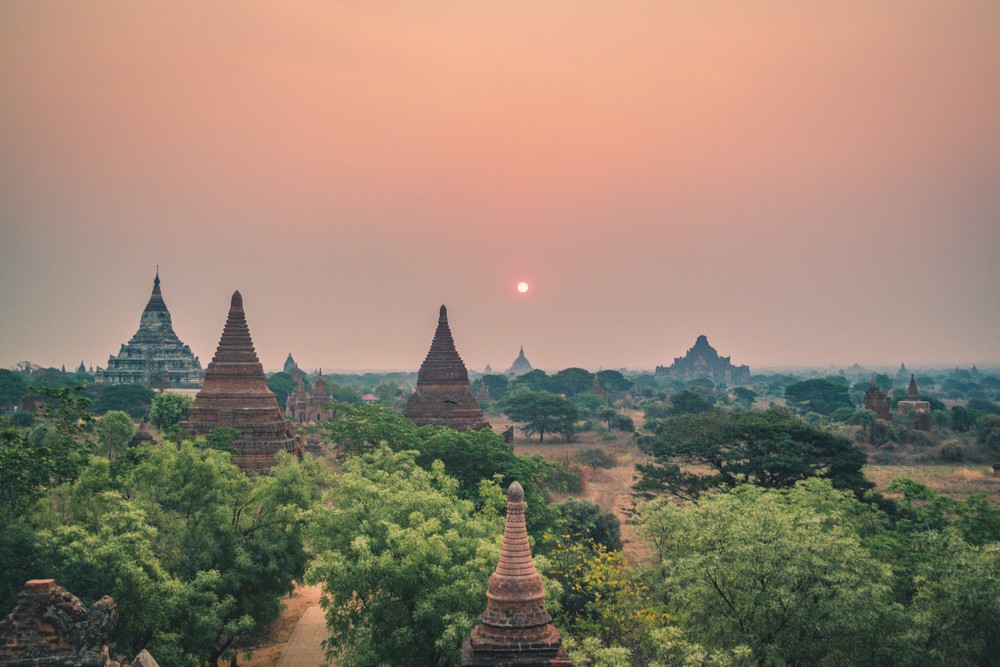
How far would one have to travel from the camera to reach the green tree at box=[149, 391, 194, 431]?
63059 millimetres

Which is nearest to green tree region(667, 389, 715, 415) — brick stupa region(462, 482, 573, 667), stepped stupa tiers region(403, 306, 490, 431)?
stepped stupa tiers region(403, 306, 490, 431)

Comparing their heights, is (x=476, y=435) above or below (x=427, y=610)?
above

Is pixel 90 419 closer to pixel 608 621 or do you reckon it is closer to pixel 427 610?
pixel 427 610

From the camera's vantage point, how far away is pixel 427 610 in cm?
1762

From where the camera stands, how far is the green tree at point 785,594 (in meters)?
17.7

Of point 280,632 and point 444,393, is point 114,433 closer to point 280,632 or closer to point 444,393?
point 444,393

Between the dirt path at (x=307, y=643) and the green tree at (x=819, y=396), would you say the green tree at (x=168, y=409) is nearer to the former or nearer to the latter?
the dirt path at (x=307, y=643)

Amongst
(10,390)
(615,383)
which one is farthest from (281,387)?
(615,383)

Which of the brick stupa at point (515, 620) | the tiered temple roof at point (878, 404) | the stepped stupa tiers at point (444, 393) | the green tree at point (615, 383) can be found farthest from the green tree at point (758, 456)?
the green tree at point (615, 383)

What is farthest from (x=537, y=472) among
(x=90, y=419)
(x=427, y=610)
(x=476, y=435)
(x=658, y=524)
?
(x=90, y=419)

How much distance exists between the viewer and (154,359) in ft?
318

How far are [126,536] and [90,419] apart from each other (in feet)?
26.4

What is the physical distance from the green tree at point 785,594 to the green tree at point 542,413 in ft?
186

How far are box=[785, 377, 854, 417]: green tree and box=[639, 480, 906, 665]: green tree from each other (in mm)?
87591
